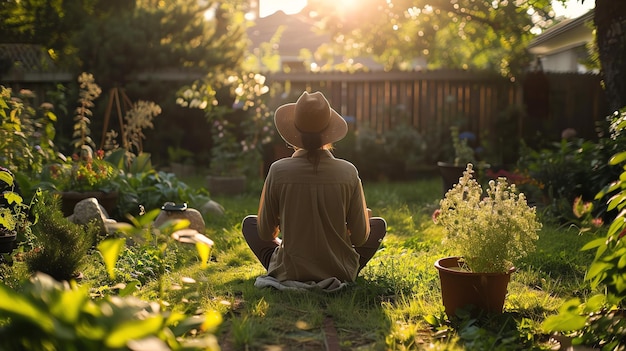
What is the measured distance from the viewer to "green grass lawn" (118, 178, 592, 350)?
3463 millimetres

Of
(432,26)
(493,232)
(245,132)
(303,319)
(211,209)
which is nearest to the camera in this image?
(493,232)

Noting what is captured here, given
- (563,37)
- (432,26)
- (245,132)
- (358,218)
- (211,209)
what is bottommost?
(211,209)

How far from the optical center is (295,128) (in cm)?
441

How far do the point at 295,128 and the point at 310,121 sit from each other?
0.17 metres

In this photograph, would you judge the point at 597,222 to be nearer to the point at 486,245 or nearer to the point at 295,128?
the point at 486,245

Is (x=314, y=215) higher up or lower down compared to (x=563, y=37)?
lower down

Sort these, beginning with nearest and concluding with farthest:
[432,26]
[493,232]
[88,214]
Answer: [493,232] → [88,214] → [432,26]

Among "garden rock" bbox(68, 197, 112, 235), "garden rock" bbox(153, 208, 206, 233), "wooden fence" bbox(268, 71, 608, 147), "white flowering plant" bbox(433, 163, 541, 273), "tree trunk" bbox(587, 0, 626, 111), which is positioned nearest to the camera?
"white flowering plant" bbox(433, 163, 541, 273)

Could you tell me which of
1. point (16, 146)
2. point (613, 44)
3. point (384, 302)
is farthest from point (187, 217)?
point (613, 44)

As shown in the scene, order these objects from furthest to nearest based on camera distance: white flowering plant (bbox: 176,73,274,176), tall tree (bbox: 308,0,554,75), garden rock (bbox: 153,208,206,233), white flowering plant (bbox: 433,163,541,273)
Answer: tall tree (bbox: 308,0,554,75) < white flowering plant (bbox: 176,73,274,176) < garden rock (bbox: 153,208,206,233) < white flowering plant (bbox: 433,163,541,273)

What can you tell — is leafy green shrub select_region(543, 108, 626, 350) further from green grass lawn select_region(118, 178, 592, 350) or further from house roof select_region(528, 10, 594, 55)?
house roof select_region(528, 10, 594, 55)

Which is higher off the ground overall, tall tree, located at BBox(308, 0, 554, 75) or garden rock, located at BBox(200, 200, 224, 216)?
tall tree, located at BBox(308, 0, 554, 75)

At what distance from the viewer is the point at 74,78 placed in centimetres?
1221

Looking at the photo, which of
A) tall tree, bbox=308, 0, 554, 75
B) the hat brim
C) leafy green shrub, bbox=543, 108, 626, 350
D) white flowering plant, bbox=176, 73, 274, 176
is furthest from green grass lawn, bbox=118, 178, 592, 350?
tall tree, bbox=308, 0, 554, 75
